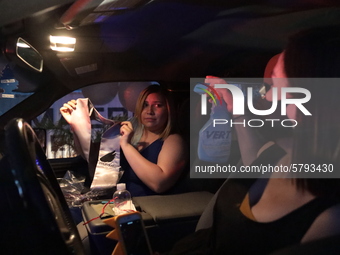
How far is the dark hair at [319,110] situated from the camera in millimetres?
1060

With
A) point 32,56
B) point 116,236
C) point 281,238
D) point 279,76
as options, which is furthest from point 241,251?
point 32,56

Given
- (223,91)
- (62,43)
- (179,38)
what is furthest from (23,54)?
(223,91)

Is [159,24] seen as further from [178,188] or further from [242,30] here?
[178,188]

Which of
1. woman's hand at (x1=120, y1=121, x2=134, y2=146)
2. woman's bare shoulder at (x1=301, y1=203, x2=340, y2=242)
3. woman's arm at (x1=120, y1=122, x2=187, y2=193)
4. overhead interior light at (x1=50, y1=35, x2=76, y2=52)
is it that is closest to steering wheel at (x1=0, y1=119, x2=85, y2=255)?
woman's bare shoulder at (x1=301, y1=203, x2=340, y2=242)

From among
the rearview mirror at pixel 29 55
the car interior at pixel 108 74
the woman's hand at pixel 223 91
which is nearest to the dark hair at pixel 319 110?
the car interior at pixel 108 74

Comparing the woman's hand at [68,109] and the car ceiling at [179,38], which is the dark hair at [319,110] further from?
the woman's hand at [68,109]

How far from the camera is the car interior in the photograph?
961 mm

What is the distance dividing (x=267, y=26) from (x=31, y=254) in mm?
1314

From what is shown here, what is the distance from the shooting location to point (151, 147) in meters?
2.36

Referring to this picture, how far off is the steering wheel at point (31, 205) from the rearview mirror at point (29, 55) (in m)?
0.64

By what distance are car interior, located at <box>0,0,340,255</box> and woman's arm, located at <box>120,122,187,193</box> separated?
6cm

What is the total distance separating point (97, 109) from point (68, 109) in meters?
0.20

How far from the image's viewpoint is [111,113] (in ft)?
8.50

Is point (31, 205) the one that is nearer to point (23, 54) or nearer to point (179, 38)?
point (23, 54)
